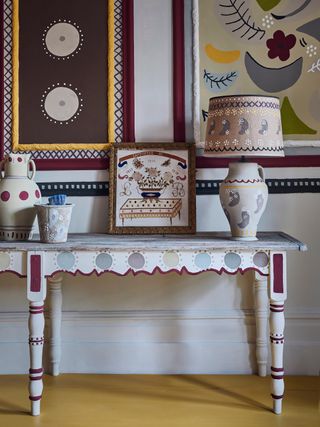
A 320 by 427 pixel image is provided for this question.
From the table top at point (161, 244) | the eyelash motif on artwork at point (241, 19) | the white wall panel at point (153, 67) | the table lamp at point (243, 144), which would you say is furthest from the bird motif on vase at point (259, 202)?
the eyelash motif on artwork at point (241, 19)

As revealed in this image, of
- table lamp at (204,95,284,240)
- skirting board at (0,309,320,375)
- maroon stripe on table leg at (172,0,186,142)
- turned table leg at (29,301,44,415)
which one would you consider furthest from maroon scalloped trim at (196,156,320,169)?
turned table leg at (29,301,44,415)

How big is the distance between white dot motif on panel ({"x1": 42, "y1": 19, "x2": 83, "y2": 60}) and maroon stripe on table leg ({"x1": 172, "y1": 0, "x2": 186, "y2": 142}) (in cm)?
45

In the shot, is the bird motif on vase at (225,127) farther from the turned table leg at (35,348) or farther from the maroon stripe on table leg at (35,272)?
the turned table leg at (35,348)

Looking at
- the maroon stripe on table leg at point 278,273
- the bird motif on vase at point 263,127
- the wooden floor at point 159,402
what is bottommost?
the wooden floor at point 159,402

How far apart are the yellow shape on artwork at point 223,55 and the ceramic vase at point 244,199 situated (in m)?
0.61

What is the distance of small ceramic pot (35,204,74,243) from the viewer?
8.09 ft

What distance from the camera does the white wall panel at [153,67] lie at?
2.91 m

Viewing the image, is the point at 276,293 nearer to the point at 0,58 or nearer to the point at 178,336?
the point at 178,336

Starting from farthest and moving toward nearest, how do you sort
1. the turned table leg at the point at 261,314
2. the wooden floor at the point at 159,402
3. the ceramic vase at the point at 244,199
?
the turned table leg at the point at 261,314 → the ceramic vase at the point at 244,199 → the wooden floor at the point at 159,402

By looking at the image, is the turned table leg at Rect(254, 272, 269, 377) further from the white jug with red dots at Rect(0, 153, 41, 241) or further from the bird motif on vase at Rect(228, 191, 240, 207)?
the white jug with red dots at Rect(0, 153, 41, 241)

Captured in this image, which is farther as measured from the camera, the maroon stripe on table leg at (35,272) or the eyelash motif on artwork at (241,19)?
the eyelash motif on artwork at (241,19)

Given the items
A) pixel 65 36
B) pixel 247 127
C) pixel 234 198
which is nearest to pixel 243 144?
pixel 247 127

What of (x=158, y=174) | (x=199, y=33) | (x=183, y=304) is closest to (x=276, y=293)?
(x=183, y=304)

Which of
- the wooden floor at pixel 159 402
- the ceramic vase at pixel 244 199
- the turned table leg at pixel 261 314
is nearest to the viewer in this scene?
the wooden floor at pixel 159 402
